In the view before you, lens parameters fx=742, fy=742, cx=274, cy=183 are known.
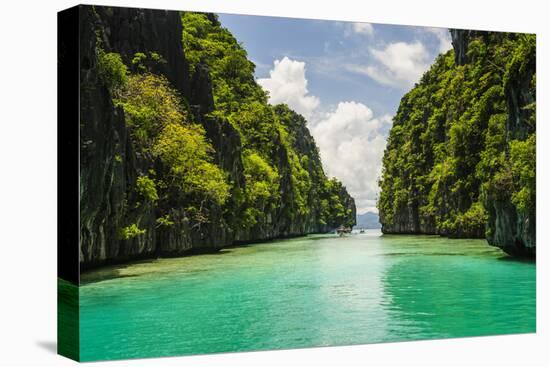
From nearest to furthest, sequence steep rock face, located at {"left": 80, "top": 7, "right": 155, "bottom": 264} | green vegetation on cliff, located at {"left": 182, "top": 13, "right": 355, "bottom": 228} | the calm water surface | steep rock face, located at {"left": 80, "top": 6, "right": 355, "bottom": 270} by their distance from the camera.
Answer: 1. the calm water surface
2. steep rock face, located at {"left": 80, "top": 7, "right": 155, "bottom": 264}
3. steep rock face, located at {"left": 80, "top": 6, "right": 355, "bottom": 270}
4. green vegetation on cliff, located at {"left": 182, "top": 13, "right": 355, "bottom": 228}

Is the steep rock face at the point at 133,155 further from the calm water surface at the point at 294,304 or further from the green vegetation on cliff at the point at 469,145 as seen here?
the green vegetation on cliff at the point at 469,145

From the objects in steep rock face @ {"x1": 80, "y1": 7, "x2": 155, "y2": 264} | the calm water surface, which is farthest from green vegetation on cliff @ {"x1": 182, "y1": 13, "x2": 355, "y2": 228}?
steep rock face @ {"x1": 80, "y1": 7, "x2": 155, "y2": 264}

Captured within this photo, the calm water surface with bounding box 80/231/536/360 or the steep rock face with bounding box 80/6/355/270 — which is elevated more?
the steep rock face with bounding box 80/6/355/270

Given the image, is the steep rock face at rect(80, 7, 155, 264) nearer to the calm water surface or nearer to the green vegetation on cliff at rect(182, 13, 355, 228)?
the calm water surface

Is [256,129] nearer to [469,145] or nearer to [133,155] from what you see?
[469,145]

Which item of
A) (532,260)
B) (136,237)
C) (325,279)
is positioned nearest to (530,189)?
(532,260)

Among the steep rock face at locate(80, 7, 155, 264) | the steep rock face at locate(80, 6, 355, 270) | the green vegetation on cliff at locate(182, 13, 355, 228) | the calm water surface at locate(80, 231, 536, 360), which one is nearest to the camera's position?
the calm water surface at locate(80, 231, 536, 360)

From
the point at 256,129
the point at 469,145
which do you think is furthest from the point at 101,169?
the point at 469,145
